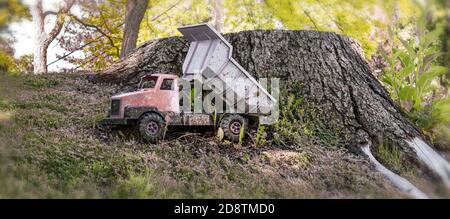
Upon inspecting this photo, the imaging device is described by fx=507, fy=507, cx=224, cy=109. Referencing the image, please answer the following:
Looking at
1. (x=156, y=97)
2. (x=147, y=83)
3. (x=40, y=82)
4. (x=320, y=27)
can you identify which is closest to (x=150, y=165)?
(x=156, y=97)

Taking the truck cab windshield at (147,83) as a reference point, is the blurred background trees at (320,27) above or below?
above

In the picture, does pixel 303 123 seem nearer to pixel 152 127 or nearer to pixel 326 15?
pixel 152 127

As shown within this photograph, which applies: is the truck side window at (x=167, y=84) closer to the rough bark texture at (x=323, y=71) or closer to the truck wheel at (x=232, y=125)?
the truck wheel at (x=232, y=125)

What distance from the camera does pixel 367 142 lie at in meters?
5.92

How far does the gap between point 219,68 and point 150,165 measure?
4.55 feet

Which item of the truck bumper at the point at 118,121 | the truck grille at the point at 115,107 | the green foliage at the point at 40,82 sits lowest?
the truck bumper at the point at 118,121

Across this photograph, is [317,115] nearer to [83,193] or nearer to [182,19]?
[83,193]

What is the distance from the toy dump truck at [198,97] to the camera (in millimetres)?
5297

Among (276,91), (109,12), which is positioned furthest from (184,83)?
(109,12)

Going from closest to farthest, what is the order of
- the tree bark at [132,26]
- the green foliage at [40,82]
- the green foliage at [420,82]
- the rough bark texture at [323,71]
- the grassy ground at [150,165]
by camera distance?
the grassy ground at [150,165]
the rough bark texture at [323,71]
the green foliage at [420,82]
the green foliage at [40,82]
the tree bark at [132,26]

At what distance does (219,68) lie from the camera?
18.4 feet

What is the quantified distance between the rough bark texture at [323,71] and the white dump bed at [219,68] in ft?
2.73

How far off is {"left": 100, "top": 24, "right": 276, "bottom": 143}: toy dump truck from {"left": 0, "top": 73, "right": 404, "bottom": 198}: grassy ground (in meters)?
0.25

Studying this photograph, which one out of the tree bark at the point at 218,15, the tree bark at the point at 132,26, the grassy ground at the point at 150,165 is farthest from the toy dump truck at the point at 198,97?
the tree bark at the point at 218,15
